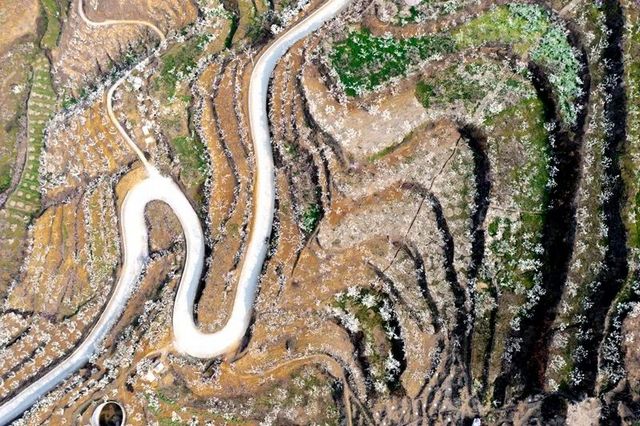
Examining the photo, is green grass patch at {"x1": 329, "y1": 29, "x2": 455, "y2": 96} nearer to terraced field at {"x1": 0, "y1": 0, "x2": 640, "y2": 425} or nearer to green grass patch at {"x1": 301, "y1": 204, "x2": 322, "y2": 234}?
terraced field at {"x1": 0, "y1": 0, "x2": 640, "y2": 425}

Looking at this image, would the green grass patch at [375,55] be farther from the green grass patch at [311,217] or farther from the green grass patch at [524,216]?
the green grass patch at [311,217]

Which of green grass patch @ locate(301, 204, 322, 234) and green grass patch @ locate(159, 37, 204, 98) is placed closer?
green grass patch @ locate(301, 204, 322, 234)

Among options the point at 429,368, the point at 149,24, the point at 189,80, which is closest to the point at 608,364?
the point at 429,368

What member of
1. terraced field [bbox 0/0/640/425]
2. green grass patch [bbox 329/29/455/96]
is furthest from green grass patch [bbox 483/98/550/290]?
green grass patch [bbox 329/29/455/96]

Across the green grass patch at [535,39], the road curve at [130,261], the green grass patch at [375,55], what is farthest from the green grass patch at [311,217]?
the green grass patch at [535,39]

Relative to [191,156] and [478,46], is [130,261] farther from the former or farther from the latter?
[478,46]

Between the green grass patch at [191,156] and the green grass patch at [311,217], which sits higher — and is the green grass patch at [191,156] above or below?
above

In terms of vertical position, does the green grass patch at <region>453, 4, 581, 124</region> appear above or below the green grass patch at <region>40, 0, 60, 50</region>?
below

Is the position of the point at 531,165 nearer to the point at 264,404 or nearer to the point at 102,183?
the point at 264,404
